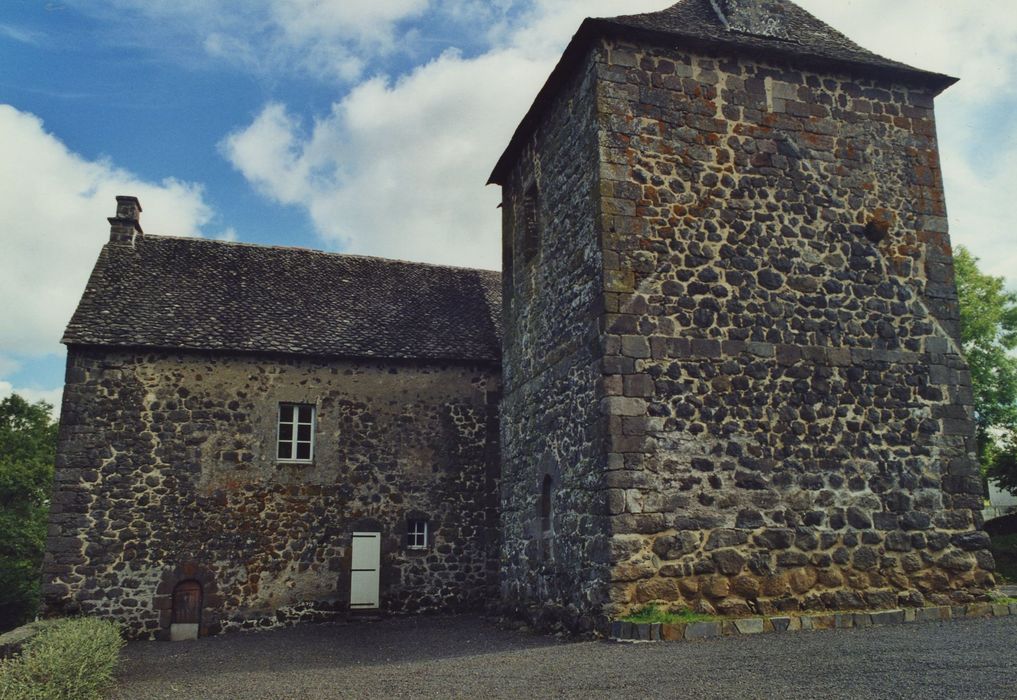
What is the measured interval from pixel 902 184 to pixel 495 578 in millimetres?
9878

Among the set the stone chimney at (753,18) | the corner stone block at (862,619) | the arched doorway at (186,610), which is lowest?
the arched doorway at (186,610)

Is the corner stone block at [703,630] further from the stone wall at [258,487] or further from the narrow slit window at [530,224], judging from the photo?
the stone wall at [258,487]

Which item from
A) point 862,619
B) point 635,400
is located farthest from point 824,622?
point 635,400

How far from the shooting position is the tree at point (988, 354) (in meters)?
24.9

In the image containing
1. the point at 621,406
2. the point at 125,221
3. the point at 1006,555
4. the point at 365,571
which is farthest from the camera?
the point at 1006,555

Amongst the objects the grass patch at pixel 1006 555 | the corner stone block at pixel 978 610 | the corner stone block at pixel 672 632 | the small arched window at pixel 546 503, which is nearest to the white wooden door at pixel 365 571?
the small arched window at pixel 546 503

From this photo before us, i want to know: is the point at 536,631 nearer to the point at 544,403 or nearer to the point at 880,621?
the point at 544,403

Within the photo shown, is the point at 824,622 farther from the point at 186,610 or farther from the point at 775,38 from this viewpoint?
the point at 186,610

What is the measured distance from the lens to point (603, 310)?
34.6ft

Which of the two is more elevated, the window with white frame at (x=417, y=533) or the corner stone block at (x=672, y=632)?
the window with white frame at (x=417, y=533)

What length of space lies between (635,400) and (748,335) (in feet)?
6.05

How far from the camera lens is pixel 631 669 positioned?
7414mm

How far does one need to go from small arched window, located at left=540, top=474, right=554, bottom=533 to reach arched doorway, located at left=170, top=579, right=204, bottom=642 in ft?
21.2

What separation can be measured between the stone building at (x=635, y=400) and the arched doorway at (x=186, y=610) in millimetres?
43
